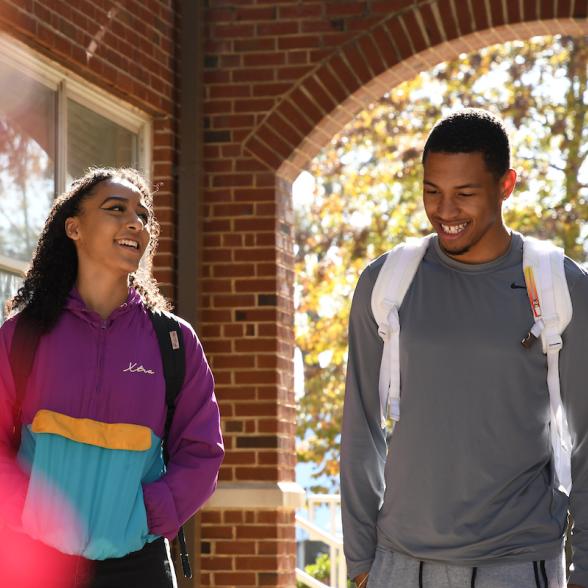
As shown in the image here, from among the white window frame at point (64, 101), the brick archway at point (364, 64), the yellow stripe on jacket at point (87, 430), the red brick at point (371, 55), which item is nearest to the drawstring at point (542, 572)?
the yellow stripe on jacket at point (87, 430)

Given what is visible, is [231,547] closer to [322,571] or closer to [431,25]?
[431,25]

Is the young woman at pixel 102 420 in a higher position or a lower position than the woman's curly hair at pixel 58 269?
lower

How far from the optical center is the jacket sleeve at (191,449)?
439 cm

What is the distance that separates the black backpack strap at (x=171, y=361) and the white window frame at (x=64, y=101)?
Answer: 7.72 ft

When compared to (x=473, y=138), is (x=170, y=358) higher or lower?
lower

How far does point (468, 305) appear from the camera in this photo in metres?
3.88

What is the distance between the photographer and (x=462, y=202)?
12.7 feet

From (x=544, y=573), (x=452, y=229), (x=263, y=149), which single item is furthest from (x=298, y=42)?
(x=544, y=573)

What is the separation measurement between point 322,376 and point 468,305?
18.5 meters

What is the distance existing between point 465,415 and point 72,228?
1.63 m

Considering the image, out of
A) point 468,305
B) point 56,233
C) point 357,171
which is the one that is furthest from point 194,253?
point 357,171

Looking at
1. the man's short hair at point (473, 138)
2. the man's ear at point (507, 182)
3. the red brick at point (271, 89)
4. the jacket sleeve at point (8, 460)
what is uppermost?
the red brick at point (271, 89)

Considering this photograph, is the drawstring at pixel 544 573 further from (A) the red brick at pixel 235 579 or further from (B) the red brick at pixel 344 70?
(B) the red brick at pixel 344 70

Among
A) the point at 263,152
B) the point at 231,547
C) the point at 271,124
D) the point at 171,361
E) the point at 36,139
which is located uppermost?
the point at 271,124
